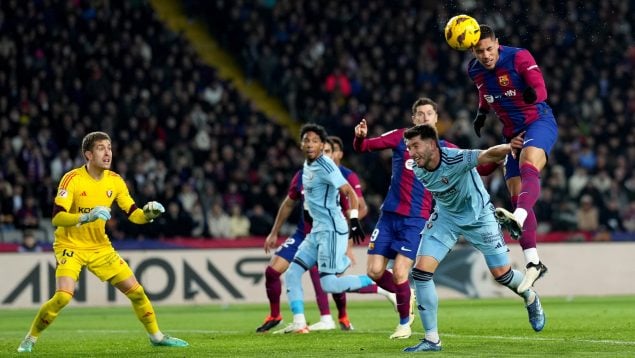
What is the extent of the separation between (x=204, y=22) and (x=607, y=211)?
11599 millimetres

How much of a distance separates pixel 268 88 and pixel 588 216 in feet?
28.2

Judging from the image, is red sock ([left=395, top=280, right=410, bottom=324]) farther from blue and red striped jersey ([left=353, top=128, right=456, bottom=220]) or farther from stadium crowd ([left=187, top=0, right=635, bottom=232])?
stadium crowd ([left=187, top=0, right=635, bottom=232])

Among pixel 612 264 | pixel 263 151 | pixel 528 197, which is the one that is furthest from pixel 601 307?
pixel 263 151

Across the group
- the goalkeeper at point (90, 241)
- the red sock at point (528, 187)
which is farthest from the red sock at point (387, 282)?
the goalkeeper at point (90, 241)

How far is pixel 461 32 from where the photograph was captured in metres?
11.5

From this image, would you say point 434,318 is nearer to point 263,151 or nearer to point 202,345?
point 202,345

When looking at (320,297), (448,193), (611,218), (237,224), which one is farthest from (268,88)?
(448,193)

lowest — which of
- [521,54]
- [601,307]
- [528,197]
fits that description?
[601,307]

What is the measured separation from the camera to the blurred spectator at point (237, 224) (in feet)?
75.2

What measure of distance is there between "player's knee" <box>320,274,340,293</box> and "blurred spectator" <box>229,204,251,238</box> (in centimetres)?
917

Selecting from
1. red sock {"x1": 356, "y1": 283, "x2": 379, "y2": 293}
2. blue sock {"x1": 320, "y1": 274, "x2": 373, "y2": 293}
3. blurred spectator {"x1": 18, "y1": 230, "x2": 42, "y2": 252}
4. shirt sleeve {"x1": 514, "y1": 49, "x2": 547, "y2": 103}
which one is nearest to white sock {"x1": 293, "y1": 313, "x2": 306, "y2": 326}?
blue sock {"x1": 320, "y1": 274, "x2": 373, "y2": 293}

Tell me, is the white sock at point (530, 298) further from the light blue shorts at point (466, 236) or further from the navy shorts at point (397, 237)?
the navy shorts at point (397, 237)

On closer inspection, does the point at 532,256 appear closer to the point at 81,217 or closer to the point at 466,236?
the point at 466,236

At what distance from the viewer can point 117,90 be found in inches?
1011
